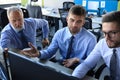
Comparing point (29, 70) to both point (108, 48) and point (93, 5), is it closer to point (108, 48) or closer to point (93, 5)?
point (108, 48)

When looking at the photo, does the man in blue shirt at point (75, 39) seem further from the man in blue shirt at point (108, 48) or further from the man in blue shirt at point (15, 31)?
the man in blue shirt at point (15, 31)

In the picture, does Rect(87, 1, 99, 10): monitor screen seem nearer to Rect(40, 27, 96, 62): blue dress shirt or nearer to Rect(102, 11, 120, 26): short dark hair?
Rect(40, 27, 96, 62): blue dress shirt

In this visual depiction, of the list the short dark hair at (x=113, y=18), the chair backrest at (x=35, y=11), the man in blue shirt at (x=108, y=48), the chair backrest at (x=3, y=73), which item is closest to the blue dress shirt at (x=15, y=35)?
the chair backrest at (x=3, y=73)

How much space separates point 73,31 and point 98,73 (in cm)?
48

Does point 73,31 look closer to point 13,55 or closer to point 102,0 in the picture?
point 13,55

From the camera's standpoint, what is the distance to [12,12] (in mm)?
2277

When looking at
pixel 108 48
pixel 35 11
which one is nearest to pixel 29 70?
pixel 108 48

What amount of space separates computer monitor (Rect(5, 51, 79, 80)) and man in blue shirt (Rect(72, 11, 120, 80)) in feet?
1.08

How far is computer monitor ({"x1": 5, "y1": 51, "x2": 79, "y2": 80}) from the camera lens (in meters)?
0.74

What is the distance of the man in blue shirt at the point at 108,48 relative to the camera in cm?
132

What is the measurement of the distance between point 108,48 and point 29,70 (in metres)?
0.90

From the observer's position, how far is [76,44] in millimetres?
2031

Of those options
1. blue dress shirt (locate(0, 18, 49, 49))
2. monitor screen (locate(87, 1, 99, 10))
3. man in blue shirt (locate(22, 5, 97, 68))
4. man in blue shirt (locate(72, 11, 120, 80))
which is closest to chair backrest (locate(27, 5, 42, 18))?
monitor screen (locate(87, 1, 99, 10))

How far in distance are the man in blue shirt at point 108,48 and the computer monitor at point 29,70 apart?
328mm
